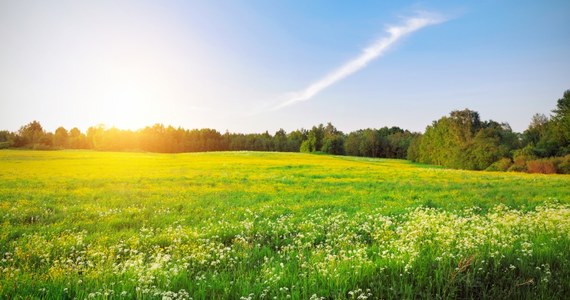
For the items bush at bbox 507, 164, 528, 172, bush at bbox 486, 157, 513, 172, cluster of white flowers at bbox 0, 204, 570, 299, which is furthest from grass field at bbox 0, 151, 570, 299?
bush at bbox 486, 157, 513, 172

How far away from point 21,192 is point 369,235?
16.5 metres

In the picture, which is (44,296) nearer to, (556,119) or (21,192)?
(21,192)

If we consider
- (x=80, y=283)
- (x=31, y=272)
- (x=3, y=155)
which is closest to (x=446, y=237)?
(x=80, y=283)

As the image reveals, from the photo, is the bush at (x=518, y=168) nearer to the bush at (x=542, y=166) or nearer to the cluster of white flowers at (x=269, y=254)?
the bush at (x=542, y=166)

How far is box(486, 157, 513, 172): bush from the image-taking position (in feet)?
178

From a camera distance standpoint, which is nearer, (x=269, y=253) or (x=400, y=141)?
(x=269, y=253)

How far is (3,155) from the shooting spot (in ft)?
69.8

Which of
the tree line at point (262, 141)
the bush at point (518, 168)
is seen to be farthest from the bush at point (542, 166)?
the tree line at point (262, 141)

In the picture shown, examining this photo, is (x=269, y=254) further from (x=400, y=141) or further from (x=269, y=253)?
(x=400, y=141)

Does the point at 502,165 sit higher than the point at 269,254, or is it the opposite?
the point at 502,165

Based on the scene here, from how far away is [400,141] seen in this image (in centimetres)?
12750

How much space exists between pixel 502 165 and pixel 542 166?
6.63 meters

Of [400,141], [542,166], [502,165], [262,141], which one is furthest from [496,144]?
[262,141]

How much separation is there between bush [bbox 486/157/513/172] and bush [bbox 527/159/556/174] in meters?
3.87
